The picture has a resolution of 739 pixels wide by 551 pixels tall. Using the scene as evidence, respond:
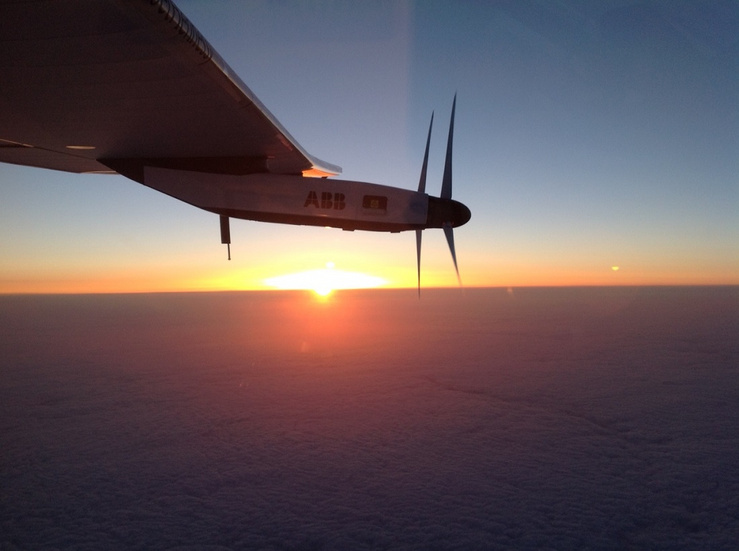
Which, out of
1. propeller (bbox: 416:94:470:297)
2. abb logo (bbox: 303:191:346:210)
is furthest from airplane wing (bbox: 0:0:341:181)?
propeller (bbox: 416:94:470:297)

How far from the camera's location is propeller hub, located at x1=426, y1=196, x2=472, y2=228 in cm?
793

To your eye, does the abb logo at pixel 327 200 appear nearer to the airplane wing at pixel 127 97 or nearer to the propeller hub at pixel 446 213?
the airplane wing at pixel 127 97

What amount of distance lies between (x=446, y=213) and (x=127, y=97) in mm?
5990

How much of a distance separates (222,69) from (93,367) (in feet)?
233

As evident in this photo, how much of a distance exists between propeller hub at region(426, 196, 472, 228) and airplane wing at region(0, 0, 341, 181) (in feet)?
9.43

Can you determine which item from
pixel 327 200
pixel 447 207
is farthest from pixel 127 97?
pixel 447 207

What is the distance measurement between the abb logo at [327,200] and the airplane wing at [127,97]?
842mm

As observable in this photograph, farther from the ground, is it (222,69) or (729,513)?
(222,69)

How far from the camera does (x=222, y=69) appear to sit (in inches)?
177

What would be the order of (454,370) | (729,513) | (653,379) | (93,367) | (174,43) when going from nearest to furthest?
(174,43)
(729,513)
(653,379)
(454,370)
(93,367)

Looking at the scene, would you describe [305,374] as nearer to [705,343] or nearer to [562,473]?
[562,473]

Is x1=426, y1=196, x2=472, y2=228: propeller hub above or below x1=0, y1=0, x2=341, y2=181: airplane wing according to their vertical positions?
below

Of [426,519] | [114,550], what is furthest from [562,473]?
[114,550]

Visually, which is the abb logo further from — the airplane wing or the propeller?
the propeller
